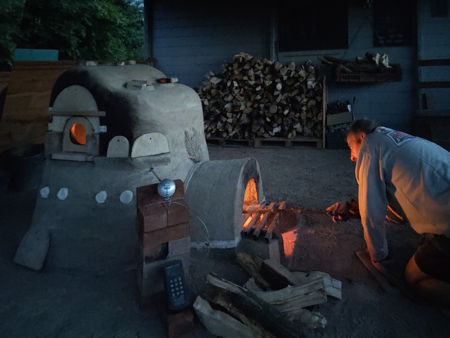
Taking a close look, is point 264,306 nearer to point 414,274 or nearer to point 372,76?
point 414,274

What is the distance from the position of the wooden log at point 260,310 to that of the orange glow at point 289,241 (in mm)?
1129

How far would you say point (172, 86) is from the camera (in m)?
3.65

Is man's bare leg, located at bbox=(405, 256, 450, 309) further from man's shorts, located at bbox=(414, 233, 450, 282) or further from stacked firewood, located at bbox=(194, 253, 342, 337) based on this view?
stacked firewood, located at bbox=(194, 253, 342, 337)

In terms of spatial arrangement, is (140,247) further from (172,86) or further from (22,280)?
(172,86)

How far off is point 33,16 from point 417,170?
1205 cm

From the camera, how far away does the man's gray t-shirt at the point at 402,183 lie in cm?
253

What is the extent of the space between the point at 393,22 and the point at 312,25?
1765 millimetres

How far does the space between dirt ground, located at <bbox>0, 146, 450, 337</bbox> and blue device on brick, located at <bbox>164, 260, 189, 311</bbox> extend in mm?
215

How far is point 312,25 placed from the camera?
328 inches

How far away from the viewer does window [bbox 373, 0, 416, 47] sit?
7.77m

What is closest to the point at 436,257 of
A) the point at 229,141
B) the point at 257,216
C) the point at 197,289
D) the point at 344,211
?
the point at 344,211

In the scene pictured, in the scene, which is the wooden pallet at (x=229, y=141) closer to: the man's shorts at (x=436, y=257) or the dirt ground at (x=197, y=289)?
the dirt ground at (x=197, y=289)

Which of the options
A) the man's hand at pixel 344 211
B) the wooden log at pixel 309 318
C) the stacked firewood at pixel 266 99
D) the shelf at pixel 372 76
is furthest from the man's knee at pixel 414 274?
the shelf at pixel 372 76

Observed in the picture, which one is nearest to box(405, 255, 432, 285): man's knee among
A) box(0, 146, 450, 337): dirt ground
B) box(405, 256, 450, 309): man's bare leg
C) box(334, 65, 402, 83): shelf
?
box(405, 256, 450, 309): man's bare leg
